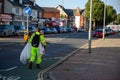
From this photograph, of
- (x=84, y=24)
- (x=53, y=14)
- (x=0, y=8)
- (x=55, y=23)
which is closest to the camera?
(x=0, y=8)

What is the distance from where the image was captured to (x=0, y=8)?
7475 cm

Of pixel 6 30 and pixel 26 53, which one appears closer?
pixel 26 53

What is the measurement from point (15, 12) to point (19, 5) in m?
2.44

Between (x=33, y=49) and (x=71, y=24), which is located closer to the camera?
(x=33, y=49)

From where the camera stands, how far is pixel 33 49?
14469 mm

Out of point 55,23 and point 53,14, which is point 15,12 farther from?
point 53,14

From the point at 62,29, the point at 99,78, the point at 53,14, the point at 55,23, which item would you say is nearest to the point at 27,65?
the point at 99,78

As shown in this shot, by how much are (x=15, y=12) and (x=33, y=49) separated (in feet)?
222

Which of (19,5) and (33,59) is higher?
(19,5)

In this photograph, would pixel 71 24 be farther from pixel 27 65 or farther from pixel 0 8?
pixel 27 65

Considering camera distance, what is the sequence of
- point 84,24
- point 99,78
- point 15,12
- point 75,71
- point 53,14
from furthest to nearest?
1. point 84,24
2. point 53,14
3. point 15,12
4. point 75,71
5. point 99,78

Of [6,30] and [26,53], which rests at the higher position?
[6,30]

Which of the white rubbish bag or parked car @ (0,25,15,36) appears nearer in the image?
the white rubbish bag

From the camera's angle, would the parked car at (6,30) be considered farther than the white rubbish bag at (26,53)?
Yes
